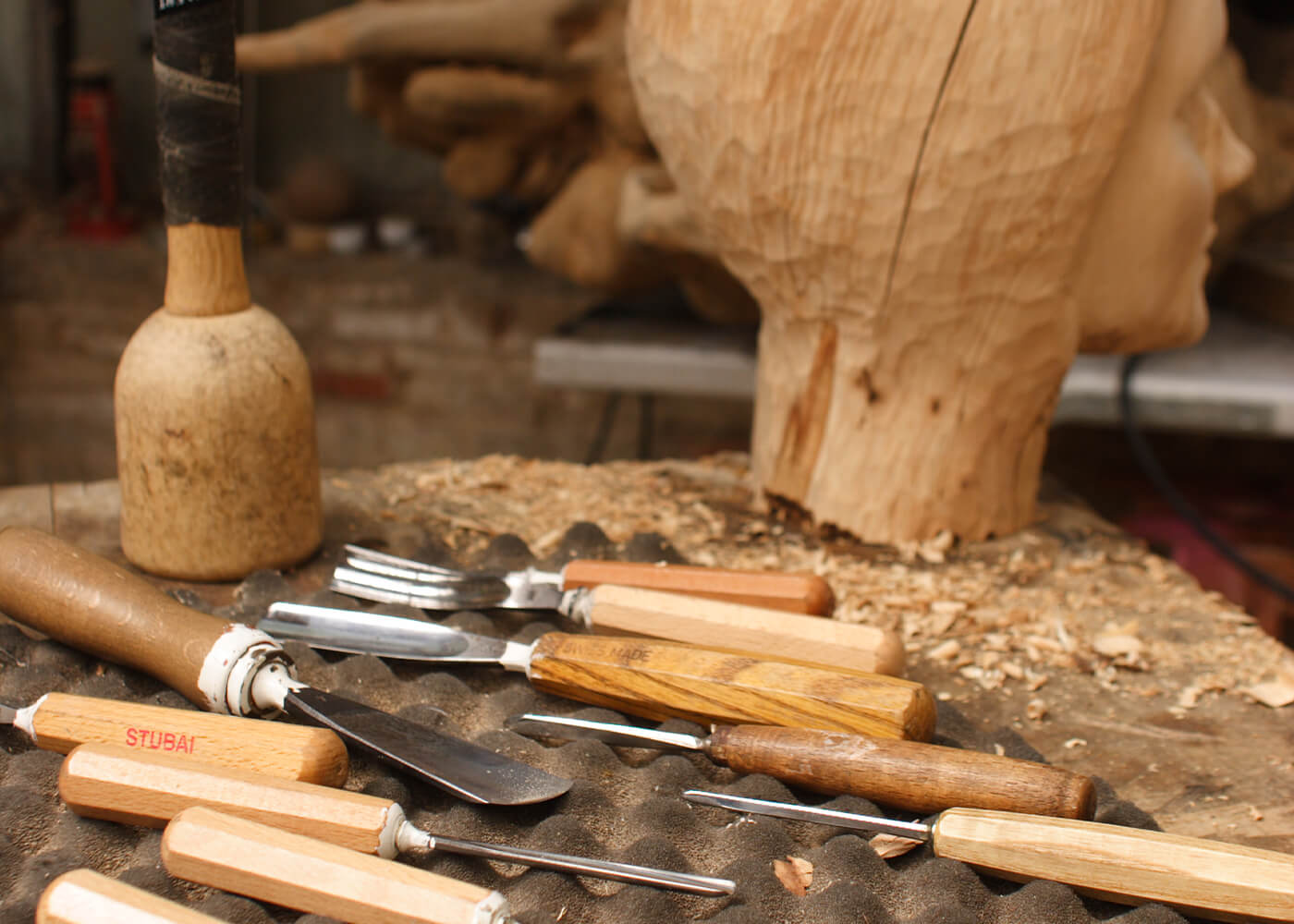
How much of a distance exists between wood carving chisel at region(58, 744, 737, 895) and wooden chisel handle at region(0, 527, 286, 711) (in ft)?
0.30

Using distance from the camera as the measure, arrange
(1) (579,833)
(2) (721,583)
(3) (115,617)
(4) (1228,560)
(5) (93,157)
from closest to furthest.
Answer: (1) (579,833) → (3) (115,617) → (2) (721,583) → (4) (1228,560) → (5) (93,157)

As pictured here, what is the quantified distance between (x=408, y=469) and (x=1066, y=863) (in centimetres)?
78

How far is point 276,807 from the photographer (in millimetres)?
525

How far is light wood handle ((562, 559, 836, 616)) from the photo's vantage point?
0.76m

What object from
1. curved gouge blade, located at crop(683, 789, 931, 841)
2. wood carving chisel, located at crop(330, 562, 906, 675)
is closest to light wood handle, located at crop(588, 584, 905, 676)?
wood carving chisel, located at crop(330, 562, 906, 675)

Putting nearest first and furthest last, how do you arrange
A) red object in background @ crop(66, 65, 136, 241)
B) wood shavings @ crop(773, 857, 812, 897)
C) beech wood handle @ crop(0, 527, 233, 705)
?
wood shavings @ crop(773, 857, 812, 897) → beech wood handle @ crop(0, 527, 233, 705) → red object in background @ crop(66, 65, 136, 241)

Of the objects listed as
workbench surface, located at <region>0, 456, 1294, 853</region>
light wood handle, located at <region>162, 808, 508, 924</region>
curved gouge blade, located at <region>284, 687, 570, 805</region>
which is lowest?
workbench surface, located at <region>0, 456, 1294, 853</region>

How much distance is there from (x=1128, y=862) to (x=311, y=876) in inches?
14.6

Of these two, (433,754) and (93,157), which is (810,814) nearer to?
(433,754)

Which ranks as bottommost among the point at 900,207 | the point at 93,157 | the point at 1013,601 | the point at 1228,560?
the point at 1228,560

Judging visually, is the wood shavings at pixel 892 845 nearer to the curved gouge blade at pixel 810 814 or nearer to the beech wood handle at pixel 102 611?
the curved gouge blade at pixel 810 814

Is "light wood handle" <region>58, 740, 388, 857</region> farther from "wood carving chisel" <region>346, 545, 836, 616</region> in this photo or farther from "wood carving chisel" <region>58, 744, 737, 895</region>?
"wood carving chisel" <region>346, 545, 836, 616</region>

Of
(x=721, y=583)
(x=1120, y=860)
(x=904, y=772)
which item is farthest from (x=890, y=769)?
(x=721, y=583)

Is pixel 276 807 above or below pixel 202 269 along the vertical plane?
below
